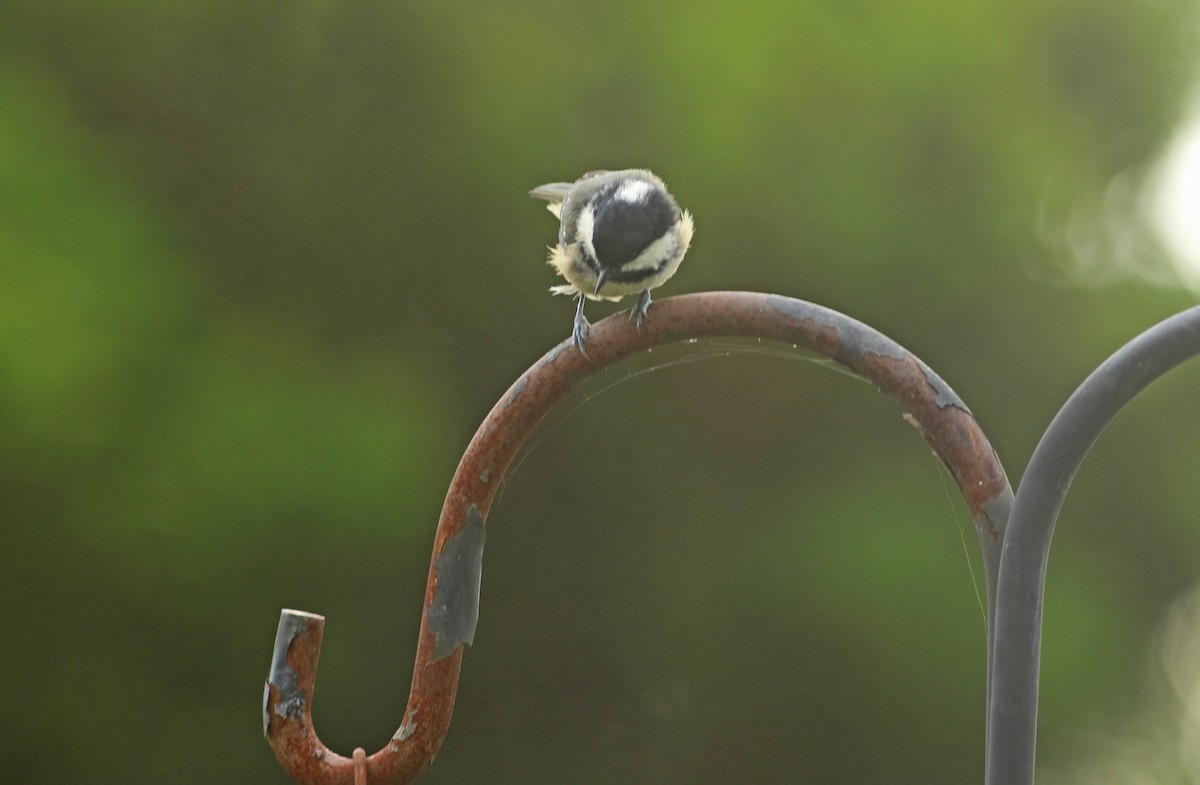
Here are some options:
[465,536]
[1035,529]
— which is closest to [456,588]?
[465,536]

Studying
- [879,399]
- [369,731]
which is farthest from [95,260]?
[879,399]

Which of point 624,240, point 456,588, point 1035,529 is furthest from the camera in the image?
point 624,240

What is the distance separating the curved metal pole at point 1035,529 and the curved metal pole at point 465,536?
12cm

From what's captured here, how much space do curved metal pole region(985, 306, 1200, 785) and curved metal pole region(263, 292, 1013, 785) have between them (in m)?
0.12

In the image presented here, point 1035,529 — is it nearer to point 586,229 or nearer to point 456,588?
point 456,588

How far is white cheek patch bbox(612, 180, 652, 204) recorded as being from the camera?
0.94 m

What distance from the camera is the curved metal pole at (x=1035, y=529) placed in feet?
1.77

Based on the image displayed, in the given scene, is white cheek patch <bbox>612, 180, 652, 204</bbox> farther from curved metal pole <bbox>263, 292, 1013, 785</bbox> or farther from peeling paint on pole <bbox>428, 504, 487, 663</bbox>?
peeling paint on pole <bbox>428, 504, 487, 663</bbox>

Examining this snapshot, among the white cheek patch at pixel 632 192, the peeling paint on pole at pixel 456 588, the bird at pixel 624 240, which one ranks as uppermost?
the white cheek patch at pixel 632 192

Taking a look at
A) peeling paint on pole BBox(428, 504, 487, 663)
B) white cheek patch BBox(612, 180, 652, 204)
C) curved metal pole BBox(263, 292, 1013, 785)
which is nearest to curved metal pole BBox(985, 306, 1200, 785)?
curved metal pole BBox(263, 292, 1013, 785)

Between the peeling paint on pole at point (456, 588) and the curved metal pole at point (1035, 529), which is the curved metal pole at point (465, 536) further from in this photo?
the curved metal pole at point (1035, 529)

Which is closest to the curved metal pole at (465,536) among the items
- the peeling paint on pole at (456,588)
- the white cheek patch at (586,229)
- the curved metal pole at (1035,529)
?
the peeling paint on pole at (456,588)

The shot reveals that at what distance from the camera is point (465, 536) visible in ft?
2.20

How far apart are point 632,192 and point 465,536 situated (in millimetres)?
396
